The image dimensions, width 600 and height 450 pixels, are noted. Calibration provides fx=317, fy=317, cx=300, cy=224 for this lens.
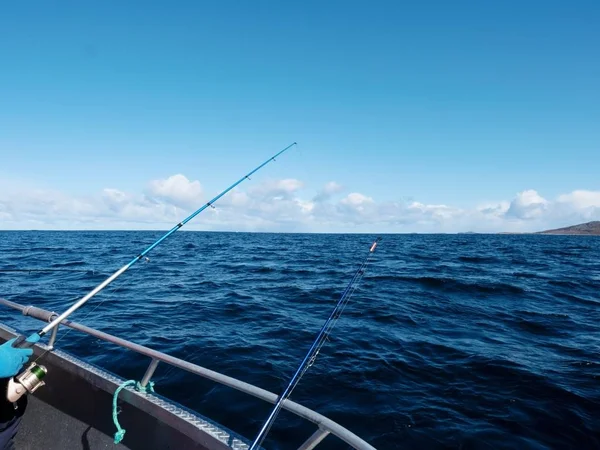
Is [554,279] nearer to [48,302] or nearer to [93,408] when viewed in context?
[93,408]

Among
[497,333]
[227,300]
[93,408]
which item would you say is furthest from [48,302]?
[497,333]

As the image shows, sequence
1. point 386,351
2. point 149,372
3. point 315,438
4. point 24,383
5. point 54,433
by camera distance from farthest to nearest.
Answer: point 386,351 → point 54,433 → point 149,372 → point 24,383 → point 315,438

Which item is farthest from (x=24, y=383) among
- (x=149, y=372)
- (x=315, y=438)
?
(x=315, y=438)

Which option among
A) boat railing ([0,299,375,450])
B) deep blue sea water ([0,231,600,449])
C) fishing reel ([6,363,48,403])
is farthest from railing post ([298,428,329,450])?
deep blue sea water ([0,231,600,449])

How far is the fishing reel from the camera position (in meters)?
2.73

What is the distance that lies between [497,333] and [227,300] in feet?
29.1

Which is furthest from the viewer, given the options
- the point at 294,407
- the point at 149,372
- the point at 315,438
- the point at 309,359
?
the point at 309,359

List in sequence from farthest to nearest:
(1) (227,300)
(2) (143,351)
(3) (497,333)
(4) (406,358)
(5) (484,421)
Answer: (1) (227,300)
(3) (497,333)
(4) (406,358)
(5) (484,421)
(2) (143,351)

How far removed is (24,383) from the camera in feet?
8.98

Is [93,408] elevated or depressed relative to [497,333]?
elevated

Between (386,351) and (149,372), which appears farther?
(386,351)

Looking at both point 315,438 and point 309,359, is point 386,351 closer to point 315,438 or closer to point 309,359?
point 309,359

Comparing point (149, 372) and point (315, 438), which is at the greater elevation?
point (149, 372)

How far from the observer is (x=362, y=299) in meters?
12.5
